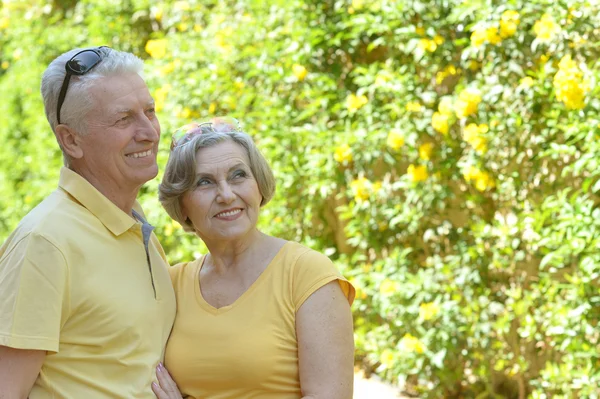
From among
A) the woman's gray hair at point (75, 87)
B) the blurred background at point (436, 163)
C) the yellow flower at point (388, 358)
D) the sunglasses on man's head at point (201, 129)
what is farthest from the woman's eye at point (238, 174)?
the yellow flower at point (388, 358)

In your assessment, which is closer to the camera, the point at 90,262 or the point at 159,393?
the point at 90,262

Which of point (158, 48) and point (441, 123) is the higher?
point (158, 48)

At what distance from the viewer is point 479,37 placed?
353 cm

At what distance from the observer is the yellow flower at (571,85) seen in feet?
10.5

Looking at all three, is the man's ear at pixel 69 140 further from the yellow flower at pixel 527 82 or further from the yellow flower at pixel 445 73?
the yellow flower at pixel 445 73

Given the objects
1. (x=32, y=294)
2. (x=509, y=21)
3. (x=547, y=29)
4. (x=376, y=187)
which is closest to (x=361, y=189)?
(x=376, y=187)

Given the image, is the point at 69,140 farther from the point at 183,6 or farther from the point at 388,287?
the point at 183,6

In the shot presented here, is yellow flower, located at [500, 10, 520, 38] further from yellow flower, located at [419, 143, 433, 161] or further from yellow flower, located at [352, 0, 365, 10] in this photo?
yellow flower, located at [352, 0, 365, 10]

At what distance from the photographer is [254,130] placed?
15.4 feet

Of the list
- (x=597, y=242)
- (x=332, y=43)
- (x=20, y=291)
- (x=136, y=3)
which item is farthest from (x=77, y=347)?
(x=136, y=3)

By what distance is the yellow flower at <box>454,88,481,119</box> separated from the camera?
361cm

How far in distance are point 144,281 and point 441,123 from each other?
1.99 m

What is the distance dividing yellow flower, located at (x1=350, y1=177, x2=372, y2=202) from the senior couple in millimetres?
1789

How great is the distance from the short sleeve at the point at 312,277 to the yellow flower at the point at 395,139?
1.83 metres
